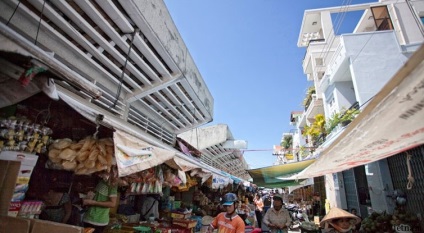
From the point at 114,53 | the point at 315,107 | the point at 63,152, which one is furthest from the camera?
the point at 315,107

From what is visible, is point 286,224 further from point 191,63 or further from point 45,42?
point 45,42

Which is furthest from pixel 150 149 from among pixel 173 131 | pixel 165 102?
pixel 173 131

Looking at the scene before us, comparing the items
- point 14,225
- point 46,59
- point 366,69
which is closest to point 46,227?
point 14,225

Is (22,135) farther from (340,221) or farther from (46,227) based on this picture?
(340,221)

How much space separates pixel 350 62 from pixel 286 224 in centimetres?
982

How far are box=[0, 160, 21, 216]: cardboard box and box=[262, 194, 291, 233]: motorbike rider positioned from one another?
19.0ft

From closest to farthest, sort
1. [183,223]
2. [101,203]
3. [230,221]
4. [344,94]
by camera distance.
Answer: [101,203]
[230,221]
[183,223]
[344,94]

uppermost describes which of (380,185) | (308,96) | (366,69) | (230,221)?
(308,96)

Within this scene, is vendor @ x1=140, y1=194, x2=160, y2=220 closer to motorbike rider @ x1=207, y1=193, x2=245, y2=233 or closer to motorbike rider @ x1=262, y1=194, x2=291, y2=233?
motorbike rider @ x1=207, y1=193, x2=245, y2=233

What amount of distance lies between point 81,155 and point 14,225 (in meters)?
1.19

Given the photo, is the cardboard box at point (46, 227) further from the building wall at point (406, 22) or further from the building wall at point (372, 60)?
the building wall at point (406, 22)

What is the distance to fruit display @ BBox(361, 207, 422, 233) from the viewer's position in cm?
538

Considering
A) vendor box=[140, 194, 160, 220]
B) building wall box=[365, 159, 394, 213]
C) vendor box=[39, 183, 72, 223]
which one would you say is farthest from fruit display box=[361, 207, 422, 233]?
vendor box=[39, 183, 72, 223]

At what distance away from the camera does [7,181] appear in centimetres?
230
